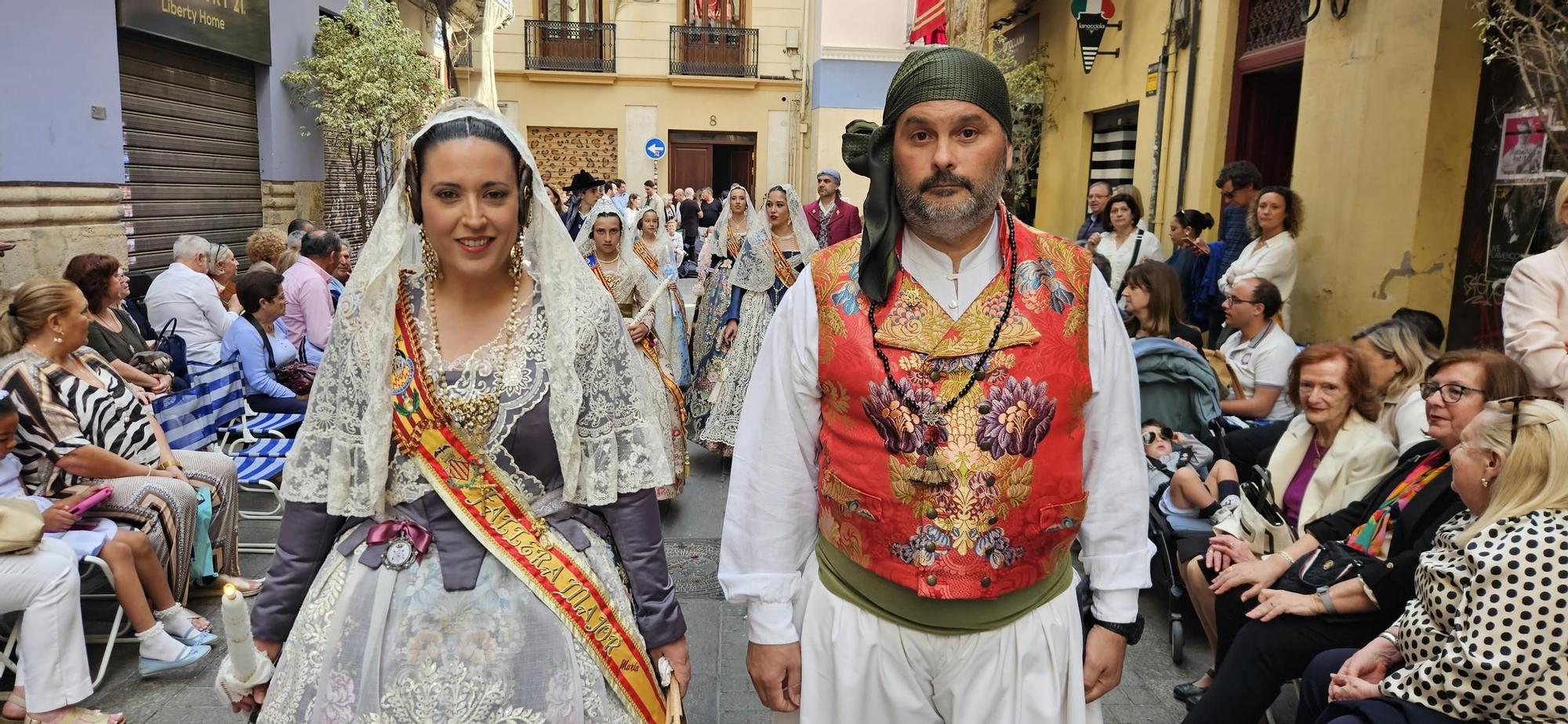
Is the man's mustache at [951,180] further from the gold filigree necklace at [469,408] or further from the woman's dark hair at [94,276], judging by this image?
the woman's dark hair at [94,276]

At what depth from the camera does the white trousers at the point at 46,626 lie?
3441 millimetres

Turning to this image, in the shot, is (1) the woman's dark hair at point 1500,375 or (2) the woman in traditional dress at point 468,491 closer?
(2) the woman in traditional dress at point 468,491

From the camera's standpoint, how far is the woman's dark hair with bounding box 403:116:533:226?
216 cm

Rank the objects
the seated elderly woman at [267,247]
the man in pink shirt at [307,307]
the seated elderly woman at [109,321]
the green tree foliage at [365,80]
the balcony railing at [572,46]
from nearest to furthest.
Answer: the seated elderly woman at [109,321] → the man in pink shirt at [307,307] → the seated elderly woman at [267,247] → the green tree foliage at [365,80] → the balcony railing at [572,46]

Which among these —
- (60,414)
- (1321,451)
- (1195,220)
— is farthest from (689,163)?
(1321,451)

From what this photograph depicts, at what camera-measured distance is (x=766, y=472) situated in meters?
2.20

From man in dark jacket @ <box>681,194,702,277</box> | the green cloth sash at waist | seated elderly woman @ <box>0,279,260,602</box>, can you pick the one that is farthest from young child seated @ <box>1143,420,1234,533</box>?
man in dark jacket @ <box>681,194,702,277</box>

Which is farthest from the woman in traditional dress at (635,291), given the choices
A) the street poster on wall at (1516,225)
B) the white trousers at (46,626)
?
the street poster on wall at (1516,225)

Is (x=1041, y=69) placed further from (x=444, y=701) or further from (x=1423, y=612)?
(x=444, y=701)

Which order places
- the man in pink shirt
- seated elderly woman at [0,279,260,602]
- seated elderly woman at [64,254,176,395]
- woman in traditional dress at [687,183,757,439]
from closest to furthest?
seated elderly woman at [0,279,260,602], seated elderly woman at [64,254,176,395], the man in pink shirt, woman in traditional dress at [687,183,757,439]

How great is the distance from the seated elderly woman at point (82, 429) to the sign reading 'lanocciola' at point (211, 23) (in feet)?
18.2

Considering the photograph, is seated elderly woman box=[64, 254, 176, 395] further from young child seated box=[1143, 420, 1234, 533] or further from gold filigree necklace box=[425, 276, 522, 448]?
young child seated box=[1143, 420, 1234, 533]

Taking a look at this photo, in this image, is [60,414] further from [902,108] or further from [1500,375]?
[1500,375]

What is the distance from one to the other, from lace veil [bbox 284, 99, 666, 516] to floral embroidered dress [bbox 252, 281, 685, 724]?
5 centimetres
